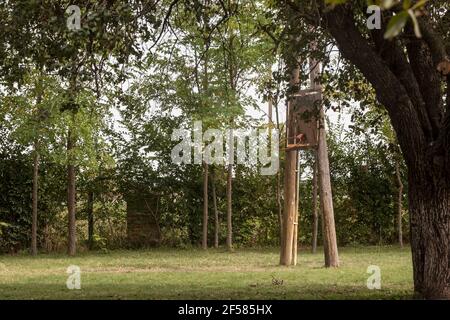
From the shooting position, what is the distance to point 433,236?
25.6ft

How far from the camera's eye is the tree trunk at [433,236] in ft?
25.5

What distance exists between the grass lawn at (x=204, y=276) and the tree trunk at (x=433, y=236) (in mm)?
A: 526

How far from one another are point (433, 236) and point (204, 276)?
506 cm

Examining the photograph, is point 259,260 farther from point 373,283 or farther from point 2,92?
point 2,92

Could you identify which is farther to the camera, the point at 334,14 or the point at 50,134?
the point at 50,134

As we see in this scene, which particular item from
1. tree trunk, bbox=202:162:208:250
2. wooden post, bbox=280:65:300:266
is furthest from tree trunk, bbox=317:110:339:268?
tree trunk, bbox=202:162:208:250

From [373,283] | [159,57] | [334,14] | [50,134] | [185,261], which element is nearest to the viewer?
[334,14]

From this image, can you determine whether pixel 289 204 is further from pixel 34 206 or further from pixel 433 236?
pixel 34 206

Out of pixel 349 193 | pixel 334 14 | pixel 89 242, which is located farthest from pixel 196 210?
pixel 334 14

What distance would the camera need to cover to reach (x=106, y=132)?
20.2 meters

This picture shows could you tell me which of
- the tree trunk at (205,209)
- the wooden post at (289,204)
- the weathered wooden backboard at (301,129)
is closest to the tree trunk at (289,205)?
the wooden post at (289,204)

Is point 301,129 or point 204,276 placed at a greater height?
point 301,129

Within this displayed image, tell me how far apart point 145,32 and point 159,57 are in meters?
9.75

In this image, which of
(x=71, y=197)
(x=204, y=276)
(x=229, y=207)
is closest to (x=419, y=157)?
(x=204, y=276)
